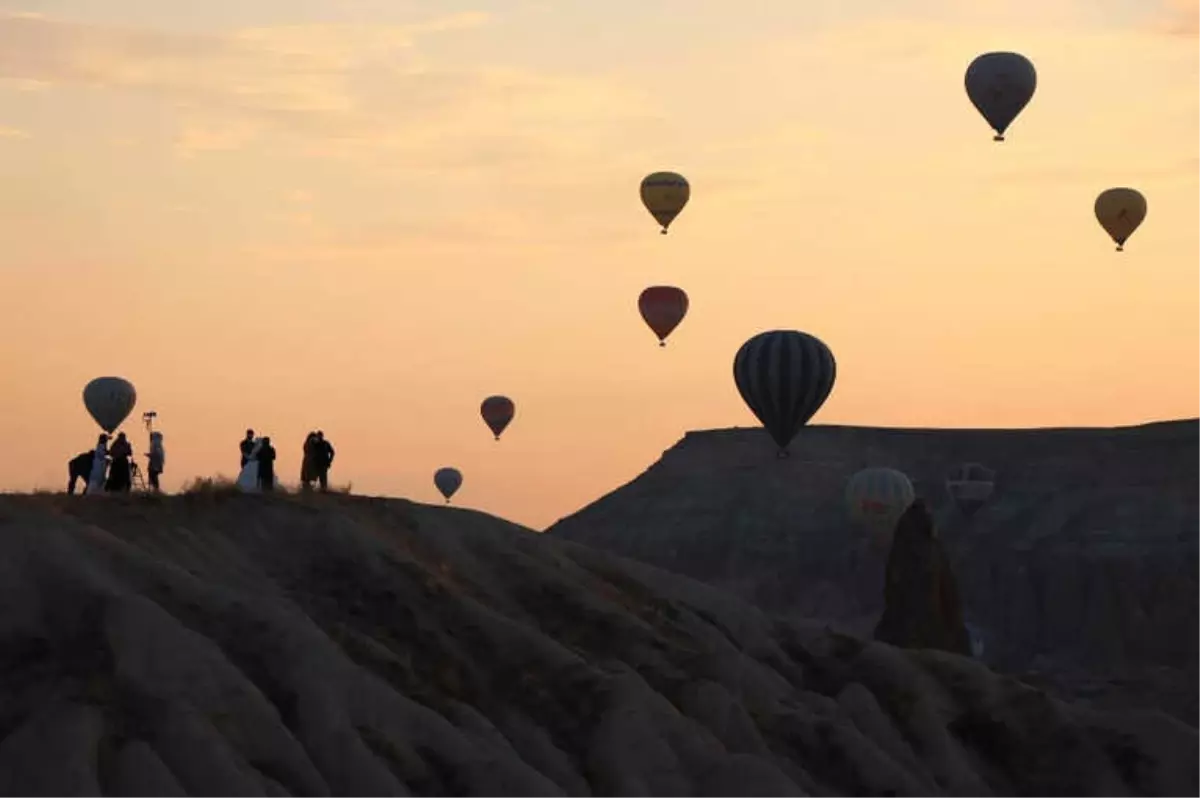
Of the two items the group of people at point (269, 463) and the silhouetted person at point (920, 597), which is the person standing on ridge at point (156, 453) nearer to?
the group of people at point (269, 463)

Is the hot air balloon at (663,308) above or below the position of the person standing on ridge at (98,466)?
above

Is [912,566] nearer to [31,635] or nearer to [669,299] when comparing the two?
[669,299]

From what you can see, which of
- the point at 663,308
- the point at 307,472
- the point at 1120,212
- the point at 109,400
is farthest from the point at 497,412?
the point at 307,472

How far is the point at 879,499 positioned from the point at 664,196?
5922 cm

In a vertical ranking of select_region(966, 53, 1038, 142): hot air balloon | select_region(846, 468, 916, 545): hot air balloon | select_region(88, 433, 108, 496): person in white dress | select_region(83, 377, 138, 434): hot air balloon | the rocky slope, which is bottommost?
the rocky slope

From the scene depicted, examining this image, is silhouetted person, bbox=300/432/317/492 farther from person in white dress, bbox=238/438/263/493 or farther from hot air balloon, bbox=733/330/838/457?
hot air balloon, bbox=733/330/838/457

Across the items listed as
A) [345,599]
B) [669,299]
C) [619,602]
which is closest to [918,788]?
[619,602]

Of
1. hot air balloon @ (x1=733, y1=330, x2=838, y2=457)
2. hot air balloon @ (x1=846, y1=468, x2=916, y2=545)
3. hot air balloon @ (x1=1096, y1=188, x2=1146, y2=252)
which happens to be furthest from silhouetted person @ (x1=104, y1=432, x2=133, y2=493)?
hot air balloon @ (x1=846, y1=468, x2=916, y2=545)

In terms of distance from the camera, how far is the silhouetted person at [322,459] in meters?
71.6

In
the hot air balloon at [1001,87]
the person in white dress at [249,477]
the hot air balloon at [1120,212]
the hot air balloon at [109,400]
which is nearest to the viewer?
the person in white dress at [249,477]

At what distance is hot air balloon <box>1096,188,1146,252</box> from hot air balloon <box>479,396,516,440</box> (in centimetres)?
3363

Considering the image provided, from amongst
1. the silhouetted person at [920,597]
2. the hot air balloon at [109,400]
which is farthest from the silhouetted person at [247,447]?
the silhouetted person at [920,597]

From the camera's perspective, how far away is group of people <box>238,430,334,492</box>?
69.5m

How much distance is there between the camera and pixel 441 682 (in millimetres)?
68250
